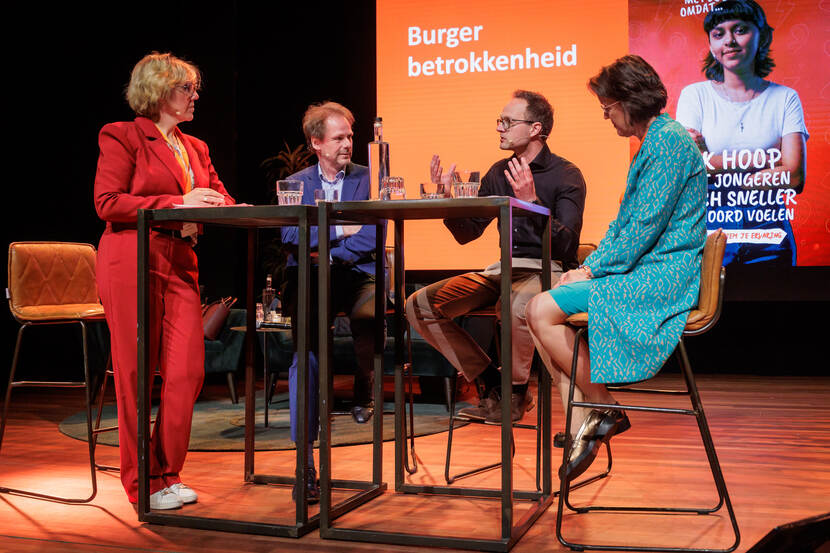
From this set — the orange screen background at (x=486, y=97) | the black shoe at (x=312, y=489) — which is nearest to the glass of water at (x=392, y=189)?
the black shoe at (x=312, y=489)

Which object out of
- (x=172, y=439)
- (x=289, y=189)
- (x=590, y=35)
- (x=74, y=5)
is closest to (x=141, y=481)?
(x=172, y=439)

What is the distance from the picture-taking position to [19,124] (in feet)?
21.1

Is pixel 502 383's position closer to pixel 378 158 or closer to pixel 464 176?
pixel 464 176

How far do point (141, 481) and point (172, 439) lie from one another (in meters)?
0.19

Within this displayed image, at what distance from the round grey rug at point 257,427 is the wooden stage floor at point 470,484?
12cm

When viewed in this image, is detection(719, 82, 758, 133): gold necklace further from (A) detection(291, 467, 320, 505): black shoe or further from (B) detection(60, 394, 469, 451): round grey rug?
(A) detection(291, 467, 320, 505): black shoe

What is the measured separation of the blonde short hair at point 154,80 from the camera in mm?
2756

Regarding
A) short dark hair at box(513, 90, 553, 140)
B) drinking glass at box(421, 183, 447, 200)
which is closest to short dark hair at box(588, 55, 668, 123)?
drinking glass at box(421, 183, 447, 200)

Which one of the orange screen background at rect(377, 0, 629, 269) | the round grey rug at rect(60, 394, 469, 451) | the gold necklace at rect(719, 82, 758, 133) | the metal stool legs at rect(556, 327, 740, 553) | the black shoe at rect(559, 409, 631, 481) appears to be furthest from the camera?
the orange screen background at rect(377, 0, 629, 269)

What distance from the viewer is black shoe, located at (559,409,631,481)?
2467 mm

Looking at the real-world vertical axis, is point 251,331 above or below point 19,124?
below

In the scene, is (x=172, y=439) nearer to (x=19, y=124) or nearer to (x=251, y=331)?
(x=251, y=331)

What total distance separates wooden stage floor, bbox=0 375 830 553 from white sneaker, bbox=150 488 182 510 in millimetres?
36

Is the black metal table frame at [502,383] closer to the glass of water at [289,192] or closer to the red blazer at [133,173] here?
the glass of water at [289,192]
